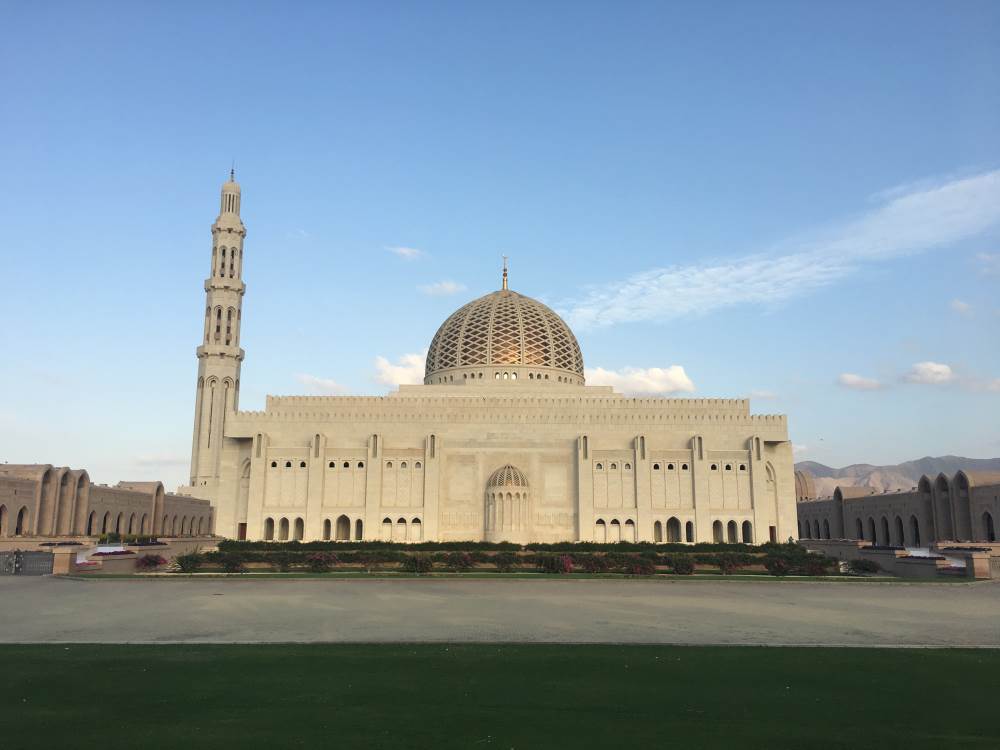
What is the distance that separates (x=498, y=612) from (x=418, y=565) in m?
11.4

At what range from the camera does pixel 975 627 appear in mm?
14344

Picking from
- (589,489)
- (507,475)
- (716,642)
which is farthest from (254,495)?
(716,642)

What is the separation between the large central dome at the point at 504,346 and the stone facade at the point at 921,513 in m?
21.6

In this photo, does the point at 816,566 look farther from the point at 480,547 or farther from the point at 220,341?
the point at 220,341

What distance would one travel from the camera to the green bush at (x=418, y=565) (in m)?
26.9

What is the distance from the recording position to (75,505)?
4531 cm

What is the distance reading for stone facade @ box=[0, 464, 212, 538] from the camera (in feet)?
131

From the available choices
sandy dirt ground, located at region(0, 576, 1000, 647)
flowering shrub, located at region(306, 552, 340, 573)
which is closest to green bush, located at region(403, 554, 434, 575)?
flowering shrub, located at region(306, 552, 340, 573)

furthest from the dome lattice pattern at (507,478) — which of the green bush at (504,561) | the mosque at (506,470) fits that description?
the green bush at (504,561)

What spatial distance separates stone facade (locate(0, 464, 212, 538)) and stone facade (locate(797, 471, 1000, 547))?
4379 centimetres

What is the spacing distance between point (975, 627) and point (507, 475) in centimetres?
2846

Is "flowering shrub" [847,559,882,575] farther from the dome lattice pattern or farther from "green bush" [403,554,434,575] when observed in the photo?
the dome lattice pattern

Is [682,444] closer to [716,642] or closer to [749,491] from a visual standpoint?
[749,491]

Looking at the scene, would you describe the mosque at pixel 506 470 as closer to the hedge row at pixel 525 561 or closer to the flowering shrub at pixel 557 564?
the hedge row at pixel 525 561
